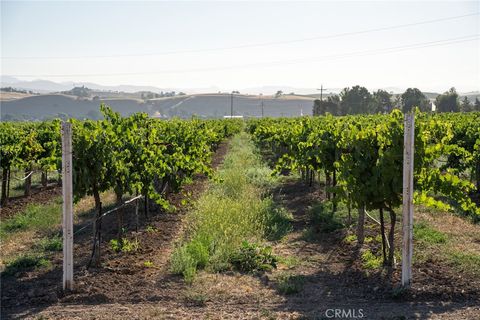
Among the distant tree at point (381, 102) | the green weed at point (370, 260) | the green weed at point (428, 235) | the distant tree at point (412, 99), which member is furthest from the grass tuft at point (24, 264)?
the distant tree at point (381, 102)

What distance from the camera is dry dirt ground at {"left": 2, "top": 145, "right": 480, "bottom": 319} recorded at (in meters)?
5.52

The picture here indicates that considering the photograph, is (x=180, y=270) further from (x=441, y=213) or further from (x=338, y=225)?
(x=441, y=213)

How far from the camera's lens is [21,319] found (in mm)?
5367

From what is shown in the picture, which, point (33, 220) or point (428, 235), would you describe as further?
point (33, 220)

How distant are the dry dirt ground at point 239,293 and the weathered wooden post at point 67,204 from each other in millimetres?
276

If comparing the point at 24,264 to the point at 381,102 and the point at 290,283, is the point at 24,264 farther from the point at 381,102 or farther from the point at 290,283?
the point at 381,102

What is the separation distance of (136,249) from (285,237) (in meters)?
2.81

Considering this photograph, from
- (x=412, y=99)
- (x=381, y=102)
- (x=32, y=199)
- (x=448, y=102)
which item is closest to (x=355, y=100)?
(x=381, y=102)

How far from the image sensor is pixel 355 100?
272 feet

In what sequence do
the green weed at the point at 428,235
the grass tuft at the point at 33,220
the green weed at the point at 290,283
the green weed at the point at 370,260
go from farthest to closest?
the grass tuft at the point at 33,220 → the green weed at the point at 428,235 → the green weed at the point at 370,260 → the green weed at the point at 290,283

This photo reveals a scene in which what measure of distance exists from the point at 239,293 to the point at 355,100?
263ft

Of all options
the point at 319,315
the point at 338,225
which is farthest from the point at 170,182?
the point at 319,315

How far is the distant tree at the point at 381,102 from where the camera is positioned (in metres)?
82.7

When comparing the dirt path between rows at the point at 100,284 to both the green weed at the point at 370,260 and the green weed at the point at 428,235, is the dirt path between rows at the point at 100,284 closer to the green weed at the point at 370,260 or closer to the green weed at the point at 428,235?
the green weed at the point at 370,260
